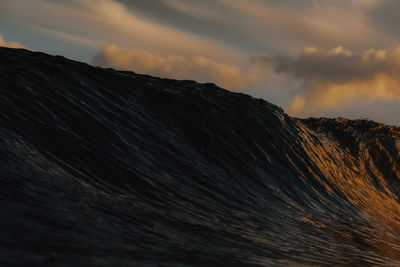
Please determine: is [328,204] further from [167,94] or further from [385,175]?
[385,175]

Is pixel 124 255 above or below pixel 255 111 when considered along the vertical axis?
below

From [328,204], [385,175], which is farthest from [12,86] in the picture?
[385,175]

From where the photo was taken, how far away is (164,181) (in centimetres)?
737

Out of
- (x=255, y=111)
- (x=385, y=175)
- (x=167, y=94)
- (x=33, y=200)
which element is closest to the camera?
(x=33, y=200)

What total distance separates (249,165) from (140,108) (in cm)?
319

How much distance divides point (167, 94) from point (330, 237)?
6693 mm

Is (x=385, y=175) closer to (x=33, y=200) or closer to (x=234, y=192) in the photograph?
(x=234, y=192)

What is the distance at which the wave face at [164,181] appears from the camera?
4.07 meters

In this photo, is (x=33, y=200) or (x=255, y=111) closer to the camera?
(x=33, y=200)

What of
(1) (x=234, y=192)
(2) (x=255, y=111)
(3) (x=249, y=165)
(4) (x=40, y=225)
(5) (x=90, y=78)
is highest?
(2) (x=255, y=111)

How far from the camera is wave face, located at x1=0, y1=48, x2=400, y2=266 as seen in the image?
407 centimetres

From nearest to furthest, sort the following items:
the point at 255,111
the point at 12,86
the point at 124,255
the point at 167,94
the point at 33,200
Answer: the point at 124,255, the point at 33,200, the point at 12,86, the point at 167,94, the point at 255,111

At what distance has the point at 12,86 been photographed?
7.95 meters

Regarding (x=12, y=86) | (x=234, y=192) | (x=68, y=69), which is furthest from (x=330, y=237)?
(x=68, y=69)
